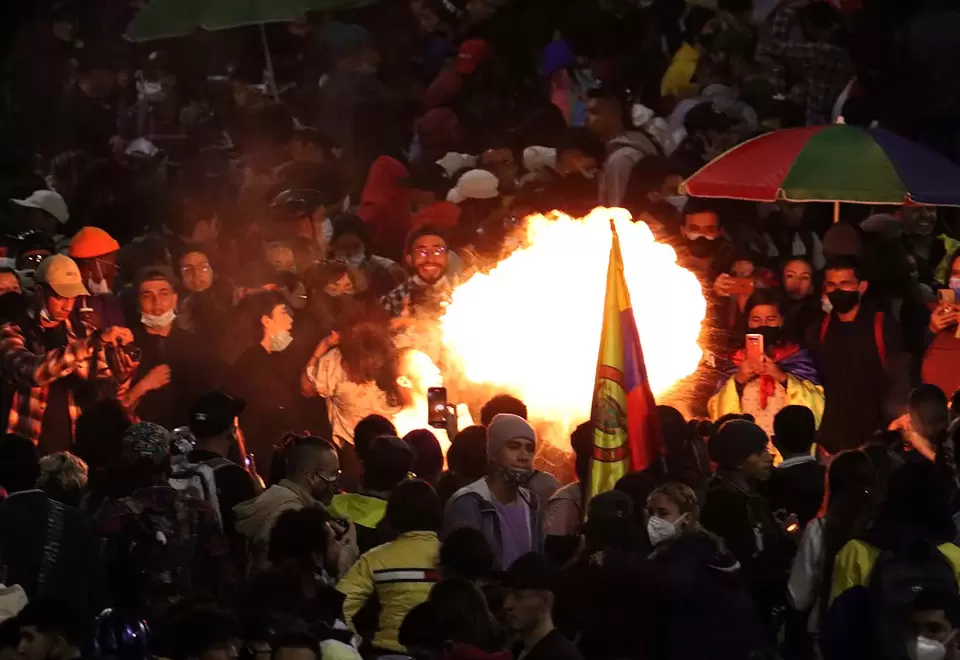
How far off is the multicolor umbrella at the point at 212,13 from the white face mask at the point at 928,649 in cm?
964

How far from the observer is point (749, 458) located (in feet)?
34.6

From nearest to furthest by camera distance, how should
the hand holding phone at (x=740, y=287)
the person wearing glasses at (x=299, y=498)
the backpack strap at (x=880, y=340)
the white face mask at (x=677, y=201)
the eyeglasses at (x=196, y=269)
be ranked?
the person wearing glasses at (x=299, y=498), the backpack strap at (x=880, y=340), the eyeglasses at (x=196, y=269), the hand holding phone at (x=740, y=287), the white face mask at (x=677, y=201)

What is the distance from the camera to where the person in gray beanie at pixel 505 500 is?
10078 millimetres

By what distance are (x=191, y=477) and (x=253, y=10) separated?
8042 millimetres

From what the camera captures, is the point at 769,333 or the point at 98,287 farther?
the point at 98,287

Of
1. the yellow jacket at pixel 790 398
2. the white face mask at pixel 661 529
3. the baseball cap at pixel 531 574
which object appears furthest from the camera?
the yellow jacket at pixel 790 398

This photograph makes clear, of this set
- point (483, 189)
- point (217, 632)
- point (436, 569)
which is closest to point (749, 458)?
point (436, 569)

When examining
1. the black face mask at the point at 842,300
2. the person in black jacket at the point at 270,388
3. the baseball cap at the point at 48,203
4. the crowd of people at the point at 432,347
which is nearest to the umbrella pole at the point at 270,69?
the crowd of people at the point at 432,347

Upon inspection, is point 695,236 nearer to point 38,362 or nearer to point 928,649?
point 38,362

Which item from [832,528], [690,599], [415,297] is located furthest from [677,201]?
[690,599]

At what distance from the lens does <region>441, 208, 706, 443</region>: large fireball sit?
13.0m

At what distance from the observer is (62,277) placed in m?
13.7

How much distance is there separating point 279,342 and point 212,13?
5013 millimetres

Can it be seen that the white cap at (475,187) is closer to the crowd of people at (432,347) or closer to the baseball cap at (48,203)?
the crowd of people at (432,347)
